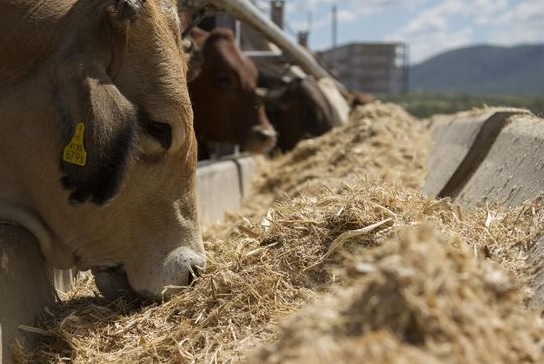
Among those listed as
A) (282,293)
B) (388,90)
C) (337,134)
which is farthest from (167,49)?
(388,90)

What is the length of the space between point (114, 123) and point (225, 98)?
6565mm

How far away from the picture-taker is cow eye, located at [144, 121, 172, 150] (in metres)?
3.82

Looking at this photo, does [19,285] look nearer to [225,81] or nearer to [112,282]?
[112,282]

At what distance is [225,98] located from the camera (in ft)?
33.1

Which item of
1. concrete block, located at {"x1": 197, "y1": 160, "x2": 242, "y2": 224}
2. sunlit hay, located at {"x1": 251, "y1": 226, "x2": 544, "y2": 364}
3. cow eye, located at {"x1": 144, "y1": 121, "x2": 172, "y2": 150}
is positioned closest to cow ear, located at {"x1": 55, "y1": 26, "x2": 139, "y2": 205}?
cow eye, located at {"x1": 144, "y1": 121, "x2": 172, "y2": 150}

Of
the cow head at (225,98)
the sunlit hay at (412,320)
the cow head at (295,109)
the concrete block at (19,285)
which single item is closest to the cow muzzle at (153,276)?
the concrete block at (19,285)

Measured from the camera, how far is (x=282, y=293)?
3.34 meters

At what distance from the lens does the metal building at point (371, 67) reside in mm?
30141

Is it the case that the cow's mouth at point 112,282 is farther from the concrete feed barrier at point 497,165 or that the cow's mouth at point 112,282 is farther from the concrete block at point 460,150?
the concrete block at point 460,150

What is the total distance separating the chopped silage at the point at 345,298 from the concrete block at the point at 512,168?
1.39 ft

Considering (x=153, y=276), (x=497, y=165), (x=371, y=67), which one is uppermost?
(x=497, y=165)

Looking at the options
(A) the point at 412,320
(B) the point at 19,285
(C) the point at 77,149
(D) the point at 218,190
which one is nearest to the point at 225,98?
(D) the point at 218,190

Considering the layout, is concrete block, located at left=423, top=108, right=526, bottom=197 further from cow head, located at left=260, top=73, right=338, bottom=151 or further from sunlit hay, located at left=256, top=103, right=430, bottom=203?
cow head, located at left=260, top=73, right=338, bottom=151

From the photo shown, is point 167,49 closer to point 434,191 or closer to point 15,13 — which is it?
point 15,13
